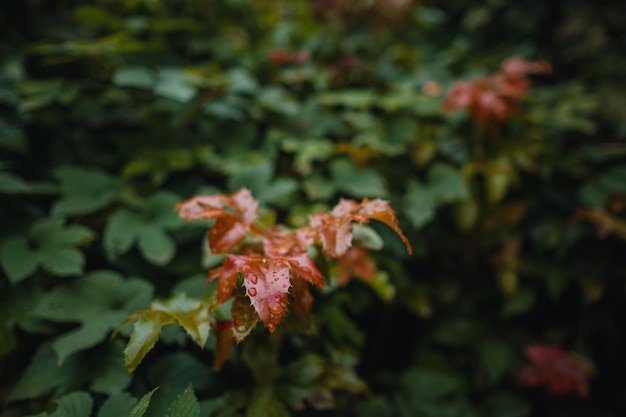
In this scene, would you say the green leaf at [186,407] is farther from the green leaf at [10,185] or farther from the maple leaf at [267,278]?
the green leaf at [10,185]

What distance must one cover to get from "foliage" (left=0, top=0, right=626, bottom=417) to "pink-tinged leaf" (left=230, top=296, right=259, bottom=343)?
113mm

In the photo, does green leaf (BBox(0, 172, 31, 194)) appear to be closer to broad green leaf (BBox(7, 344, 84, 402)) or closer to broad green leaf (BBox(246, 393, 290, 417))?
broad green leaf (BBox(7, 344, 84, 402))

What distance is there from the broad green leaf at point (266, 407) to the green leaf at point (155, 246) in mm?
560

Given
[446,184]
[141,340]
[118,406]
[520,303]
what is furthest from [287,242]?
[520,303]

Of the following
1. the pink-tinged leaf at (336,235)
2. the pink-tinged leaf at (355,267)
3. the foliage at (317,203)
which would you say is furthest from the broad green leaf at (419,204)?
the pink-tinged leaf at (336,235)

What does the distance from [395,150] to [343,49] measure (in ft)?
3.34

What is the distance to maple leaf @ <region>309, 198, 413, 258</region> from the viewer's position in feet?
2.88

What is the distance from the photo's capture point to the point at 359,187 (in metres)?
1.67

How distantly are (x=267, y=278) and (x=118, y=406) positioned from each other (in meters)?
0.51

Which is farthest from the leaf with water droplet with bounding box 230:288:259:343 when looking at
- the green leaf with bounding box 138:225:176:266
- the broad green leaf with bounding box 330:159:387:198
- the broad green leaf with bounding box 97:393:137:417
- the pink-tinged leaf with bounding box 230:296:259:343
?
the broad green leaf with bounding box 330:159:387:198

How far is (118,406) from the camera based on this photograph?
2.96ft

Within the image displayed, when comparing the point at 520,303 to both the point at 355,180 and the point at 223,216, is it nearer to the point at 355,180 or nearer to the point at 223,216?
the point at 355,180

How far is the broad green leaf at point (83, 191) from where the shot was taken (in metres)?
1.41

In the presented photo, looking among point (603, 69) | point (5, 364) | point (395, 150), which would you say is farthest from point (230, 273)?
point (603, 69)
